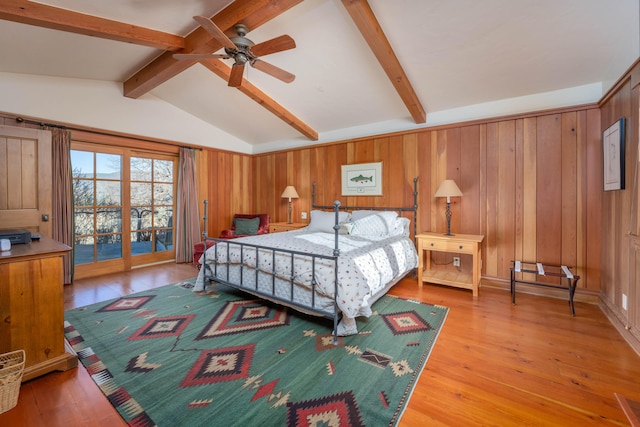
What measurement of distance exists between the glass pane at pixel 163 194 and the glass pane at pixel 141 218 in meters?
0.21

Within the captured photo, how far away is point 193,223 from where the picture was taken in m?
5.06

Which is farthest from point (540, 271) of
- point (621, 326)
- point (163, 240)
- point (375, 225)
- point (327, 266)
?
point (163, 240)

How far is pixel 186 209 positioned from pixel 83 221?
4.73 ft

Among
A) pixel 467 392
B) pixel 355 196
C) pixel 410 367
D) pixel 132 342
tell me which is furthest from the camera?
pixel 355 196

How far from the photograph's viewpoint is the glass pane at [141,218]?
457 cm

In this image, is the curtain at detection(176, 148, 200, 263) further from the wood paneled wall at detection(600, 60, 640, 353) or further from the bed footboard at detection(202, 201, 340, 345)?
the wood paneled wall at detection(600, 60, 640, 353)

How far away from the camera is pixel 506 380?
174 cm

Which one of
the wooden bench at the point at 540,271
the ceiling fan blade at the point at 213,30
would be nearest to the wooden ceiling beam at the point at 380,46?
the ceiling fan blade at the point at 213,30

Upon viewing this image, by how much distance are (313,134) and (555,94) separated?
3.40 meters

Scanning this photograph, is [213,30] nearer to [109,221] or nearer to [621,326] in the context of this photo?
[109,221]

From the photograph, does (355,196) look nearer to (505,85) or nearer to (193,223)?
(505,85)

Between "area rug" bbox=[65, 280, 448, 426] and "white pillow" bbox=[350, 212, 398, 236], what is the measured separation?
3.39 feet

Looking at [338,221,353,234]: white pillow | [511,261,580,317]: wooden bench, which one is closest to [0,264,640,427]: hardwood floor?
[511,261,580,317]: wooden bench

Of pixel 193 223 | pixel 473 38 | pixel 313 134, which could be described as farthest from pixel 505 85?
pixel 193 223
